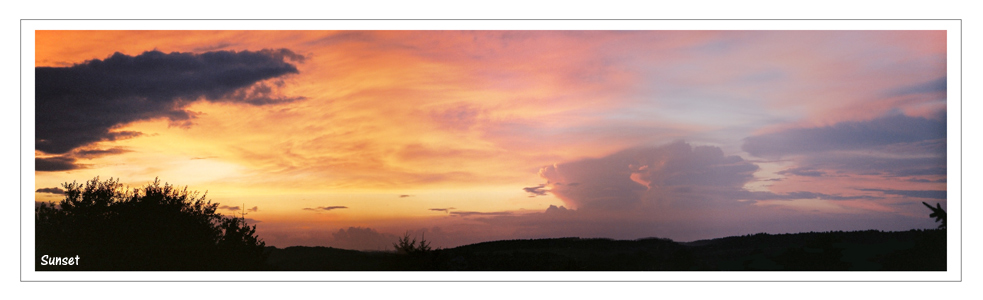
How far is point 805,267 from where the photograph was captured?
1352cm

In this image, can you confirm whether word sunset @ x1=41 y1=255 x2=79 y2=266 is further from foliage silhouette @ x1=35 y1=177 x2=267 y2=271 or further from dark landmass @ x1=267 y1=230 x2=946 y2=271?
dark landmass @ x1=267 y1=230 x2=946 y2=271

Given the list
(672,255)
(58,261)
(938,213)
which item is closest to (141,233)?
(58,261)

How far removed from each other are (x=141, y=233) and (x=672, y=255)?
50.4 feet

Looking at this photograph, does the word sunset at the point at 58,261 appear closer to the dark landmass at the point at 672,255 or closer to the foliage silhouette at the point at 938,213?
the dark landmass at the point at 672,255

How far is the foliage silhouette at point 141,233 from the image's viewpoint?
50.4ft

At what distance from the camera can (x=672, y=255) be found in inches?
591

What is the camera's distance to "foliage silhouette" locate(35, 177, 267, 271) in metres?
15.4

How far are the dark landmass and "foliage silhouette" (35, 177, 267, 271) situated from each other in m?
2.03

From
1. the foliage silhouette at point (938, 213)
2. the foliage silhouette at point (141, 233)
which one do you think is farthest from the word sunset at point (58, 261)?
the foliage silhouette at point (938, 213)
